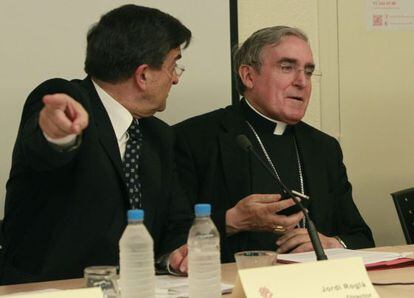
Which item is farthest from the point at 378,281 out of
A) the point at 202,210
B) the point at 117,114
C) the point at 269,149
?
the point at 269,149

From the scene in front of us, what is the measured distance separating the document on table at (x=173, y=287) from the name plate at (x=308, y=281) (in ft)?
0.98

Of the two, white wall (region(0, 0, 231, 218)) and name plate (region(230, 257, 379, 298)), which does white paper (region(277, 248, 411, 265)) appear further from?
white wall (region(0, 0, 231, 218))

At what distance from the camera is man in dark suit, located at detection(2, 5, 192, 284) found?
1.91 m

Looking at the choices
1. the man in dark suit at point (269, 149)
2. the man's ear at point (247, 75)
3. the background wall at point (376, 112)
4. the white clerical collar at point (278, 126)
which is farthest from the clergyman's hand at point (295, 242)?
the background wall at point (376, 112)

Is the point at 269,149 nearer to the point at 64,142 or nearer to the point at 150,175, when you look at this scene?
the point at 150,175

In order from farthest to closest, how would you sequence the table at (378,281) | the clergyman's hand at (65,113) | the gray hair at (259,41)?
the gray hair at (259,41) < the table at (378,281) < the clergyman's hand at (65,113)

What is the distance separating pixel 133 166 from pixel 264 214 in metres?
0.47

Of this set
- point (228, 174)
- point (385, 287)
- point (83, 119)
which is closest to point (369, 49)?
point (228, 174)

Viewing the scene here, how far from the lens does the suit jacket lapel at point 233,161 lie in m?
2.79

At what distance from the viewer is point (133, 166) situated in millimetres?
2283

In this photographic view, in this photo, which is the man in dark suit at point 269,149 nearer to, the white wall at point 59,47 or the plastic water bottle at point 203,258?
the white wall at point 59,47

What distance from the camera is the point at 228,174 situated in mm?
2797

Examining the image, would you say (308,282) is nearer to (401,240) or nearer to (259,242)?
(259,242)

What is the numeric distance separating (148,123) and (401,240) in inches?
64.7
